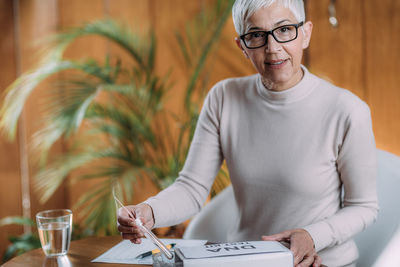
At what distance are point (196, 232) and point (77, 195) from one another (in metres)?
1.59

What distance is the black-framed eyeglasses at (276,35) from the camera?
1.20 metres

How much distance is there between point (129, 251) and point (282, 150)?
1.70 feet

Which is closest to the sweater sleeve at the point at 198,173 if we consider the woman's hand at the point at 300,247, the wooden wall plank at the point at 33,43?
the woman's hand at the point at 300,247

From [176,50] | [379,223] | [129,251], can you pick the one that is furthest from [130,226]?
[176,50]

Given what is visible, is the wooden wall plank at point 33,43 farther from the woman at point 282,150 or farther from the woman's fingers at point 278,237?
the woman's fingers at point 278,237

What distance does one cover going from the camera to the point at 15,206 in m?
2.77

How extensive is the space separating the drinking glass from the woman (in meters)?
0.14

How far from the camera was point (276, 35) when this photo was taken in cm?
121

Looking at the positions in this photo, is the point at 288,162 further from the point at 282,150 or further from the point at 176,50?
the point at 176,50

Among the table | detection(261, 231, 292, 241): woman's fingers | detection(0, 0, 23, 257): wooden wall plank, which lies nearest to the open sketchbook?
the table

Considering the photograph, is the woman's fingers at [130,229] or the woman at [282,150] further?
the woman at [282,150]

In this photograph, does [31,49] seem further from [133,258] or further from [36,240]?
[133,258]

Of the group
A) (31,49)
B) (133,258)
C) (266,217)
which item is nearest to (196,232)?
(266,217)

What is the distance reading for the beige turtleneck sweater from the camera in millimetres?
1214
